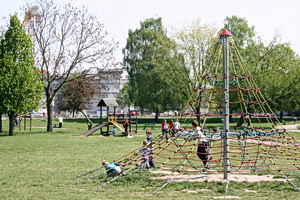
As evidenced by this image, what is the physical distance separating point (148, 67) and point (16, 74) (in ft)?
101

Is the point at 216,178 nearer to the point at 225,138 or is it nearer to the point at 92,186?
the point at 225,138

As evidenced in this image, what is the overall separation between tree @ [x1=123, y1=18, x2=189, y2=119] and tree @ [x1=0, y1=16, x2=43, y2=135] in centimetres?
1801

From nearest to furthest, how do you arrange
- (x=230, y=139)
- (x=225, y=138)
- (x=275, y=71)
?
(x=225, y=138), (x=230, y=139), (x=275, y=71)

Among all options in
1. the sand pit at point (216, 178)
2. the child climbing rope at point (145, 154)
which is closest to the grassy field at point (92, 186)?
the child climbing rope at point (145, 154)

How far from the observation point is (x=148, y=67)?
6231 centimetres

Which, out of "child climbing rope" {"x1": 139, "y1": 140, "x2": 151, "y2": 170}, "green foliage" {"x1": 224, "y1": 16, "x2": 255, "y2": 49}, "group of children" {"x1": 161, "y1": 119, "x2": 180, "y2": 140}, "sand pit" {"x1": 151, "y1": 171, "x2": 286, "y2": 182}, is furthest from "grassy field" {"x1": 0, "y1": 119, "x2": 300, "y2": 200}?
"green foliage" {"x1": 224, "y1": 16, "x2": 255, "y2": 49}

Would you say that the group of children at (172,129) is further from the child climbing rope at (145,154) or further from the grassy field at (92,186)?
the grassy field at (92,186)

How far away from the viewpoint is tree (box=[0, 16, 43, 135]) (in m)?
33.2

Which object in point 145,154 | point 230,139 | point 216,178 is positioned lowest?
point 216,178

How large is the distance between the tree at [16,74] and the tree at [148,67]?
1801 centimetres

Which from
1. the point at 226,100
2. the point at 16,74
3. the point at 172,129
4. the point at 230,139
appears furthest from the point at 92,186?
the point at 16,74

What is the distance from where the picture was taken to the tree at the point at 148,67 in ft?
174

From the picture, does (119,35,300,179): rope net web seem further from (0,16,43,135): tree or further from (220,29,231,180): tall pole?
(0,16,43,135): tree

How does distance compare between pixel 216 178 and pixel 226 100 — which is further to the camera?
pixel 226 100
